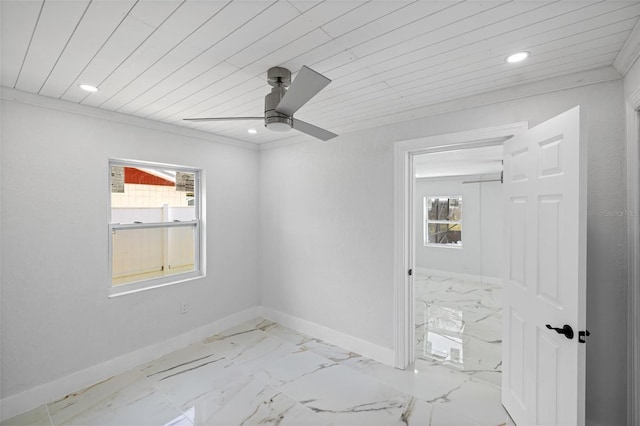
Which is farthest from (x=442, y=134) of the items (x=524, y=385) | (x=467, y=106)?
(x=524, y=385)

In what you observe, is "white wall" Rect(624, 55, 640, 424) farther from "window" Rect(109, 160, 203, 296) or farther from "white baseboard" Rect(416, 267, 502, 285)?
"white baseboard" Rect(416, 267, 502, 285)

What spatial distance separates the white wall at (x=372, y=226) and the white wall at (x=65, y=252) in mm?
1201

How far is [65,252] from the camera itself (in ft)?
7.86

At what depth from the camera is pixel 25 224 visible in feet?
7.23

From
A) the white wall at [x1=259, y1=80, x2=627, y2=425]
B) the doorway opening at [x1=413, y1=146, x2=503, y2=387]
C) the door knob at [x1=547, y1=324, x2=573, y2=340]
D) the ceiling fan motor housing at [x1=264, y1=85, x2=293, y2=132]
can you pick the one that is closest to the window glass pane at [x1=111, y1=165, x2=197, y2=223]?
the white wall at [x1=259, y1=80, x2=627, y2=425]

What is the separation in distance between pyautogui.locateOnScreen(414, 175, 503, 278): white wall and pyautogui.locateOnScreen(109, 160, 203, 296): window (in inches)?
216

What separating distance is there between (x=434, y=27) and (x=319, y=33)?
554mm

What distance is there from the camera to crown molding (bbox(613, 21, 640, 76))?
1424 millimetres

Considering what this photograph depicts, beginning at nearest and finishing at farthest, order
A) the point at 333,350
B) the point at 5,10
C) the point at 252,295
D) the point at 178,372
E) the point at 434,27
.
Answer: the point at 5,10
the point at 434,27
the point at 178,372
the point at 333,350
the point at 252,295

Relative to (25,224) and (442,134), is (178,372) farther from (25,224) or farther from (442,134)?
(442,134)

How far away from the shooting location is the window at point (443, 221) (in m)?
6.84

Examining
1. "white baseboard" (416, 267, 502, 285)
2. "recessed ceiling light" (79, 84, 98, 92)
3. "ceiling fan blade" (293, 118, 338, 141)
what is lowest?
"white baseboard" (416, 267, 502, 285)

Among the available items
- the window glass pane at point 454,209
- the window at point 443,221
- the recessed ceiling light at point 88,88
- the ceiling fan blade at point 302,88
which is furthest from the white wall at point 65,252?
the window glass pane at point 454,209

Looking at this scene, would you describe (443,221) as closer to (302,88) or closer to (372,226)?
(372,226)
